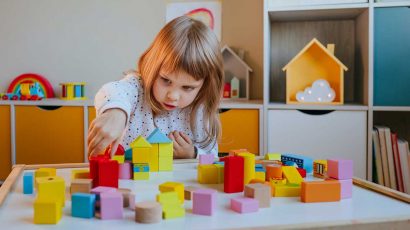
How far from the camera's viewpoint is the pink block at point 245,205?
2.18 ft

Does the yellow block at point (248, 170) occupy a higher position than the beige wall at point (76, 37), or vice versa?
the beige wall at point (76, 37)

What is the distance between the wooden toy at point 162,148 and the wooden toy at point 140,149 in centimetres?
2

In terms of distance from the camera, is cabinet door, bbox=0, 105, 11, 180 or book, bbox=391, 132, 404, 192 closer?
book, bbox=391, 132, 404, 192

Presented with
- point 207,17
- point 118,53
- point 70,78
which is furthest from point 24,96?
point 207,17

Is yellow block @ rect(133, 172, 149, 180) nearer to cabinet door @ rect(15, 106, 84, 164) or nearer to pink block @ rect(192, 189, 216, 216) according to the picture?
pink block @ rect(192, 189, 216, 216)

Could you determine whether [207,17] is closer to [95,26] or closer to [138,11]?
[138,11]

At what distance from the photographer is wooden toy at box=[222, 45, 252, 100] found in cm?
236

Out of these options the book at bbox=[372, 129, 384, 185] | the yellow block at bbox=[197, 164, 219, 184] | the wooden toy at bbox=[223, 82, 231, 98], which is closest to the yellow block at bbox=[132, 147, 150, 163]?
the yellow block at bbox=[197, 164, 219, 184]

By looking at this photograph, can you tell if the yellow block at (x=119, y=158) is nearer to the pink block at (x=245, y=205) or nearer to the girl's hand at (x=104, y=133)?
the girl's hand at (x=104, y=133)

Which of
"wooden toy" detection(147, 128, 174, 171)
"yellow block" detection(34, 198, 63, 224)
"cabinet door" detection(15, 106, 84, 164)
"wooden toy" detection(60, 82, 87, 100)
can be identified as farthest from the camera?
"wooden toy" detection(60, 82, 87, 100)

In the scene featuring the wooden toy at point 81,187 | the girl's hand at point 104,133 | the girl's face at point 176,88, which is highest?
the girl's face at point 176,88

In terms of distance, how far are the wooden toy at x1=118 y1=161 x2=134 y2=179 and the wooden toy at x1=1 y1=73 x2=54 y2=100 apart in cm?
166

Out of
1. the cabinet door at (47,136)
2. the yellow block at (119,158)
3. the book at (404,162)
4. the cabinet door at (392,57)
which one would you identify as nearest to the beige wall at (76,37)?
the cabinet door at (47,136)

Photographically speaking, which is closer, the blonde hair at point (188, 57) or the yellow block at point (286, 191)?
the yellow block at point (286, 191)
